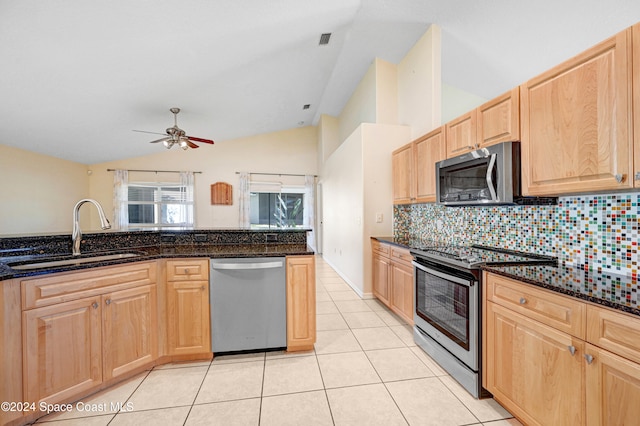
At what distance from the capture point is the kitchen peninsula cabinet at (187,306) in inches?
83.5

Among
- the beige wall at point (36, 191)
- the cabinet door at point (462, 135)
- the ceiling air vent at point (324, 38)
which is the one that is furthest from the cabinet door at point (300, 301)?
the beige wall at point (36, 191)

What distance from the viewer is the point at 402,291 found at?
112 inches

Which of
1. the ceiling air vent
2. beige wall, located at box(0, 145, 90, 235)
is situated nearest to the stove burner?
the ceiling air vent

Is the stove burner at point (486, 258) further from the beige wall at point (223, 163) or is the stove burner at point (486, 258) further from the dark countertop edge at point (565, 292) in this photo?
the beige wall at point (223, 163)

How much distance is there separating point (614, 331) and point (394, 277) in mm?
2022

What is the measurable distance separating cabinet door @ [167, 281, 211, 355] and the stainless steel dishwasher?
0.06 m

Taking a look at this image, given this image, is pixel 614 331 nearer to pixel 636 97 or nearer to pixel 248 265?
pixel 636 97

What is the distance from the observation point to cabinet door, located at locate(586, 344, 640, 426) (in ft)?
3.26

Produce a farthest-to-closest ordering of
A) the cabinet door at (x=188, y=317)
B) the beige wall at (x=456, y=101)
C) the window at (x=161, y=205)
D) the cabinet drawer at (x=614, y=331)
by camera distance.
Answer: the window at (x=161, y=205)
the beige wall at (x=456, y=101)
the cabinet door at (x=188, y=317)
the cabinet drawer at (x=614, y=331)

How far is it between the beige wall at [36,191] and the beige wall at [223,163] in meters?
0.59

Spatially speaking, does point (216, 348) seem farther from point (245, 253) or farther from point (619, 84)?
point (619, 84)

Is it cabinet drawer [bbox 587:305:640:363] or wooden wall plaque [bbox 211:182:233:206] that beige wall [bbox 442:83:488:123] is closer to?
cabinet drawer [bbox 587:305:640:363]

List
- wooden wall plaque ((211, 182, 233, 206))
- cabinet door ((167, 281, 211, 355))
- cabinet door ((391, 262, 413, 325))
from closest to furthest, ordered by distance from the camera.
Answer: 1. cabinet door ((167, 281, 211, 355))
2. cabinet door ((391, 262, 413, 325))
3. wooden wall plaque ((211, 182, 233, 206))

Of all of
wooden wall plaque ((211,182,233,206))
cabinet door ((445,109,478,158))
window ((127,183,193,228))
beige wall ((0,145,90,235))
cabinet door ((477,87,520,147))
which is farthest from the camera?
wooden wall plaque ((211,182,233,206))
